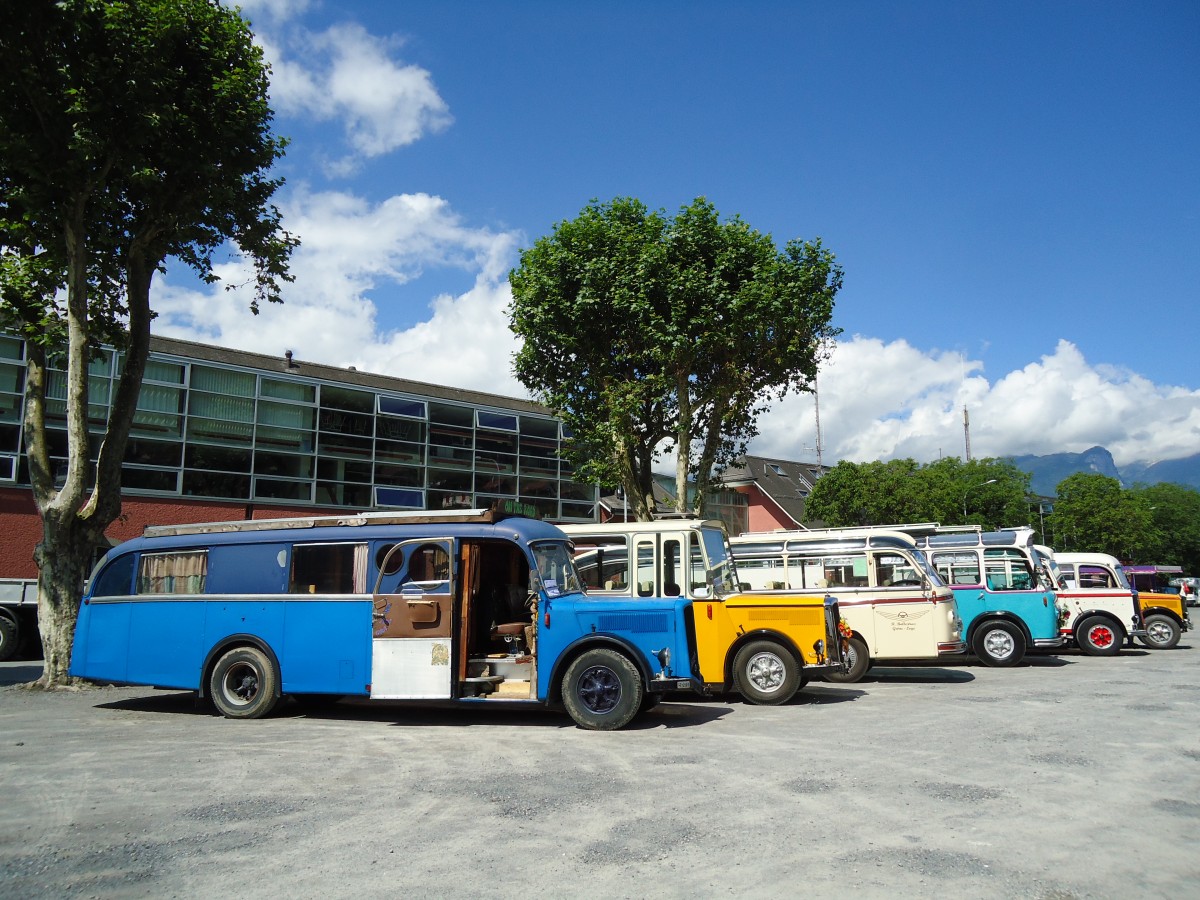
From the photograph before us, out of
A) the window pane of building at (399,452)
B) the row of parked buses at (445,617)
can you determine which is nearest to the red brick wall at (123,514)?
the window pane of building at (399,452)

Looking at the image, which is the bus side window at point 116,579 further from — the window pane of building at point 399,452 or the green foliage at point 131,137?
the window pane of building at point 399,452

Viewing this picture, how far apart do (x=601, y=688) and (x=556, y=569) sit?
1.65 m

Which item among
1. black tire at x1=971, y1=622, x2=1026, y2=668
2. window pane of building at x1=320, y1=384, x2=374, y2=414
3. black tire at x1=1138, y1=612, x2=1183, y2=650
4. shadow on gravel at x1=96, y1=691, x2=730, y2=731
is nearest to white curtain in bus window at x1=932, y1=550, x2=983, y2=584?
black tire at x1=971, y1=622, x2=1026, y2=668

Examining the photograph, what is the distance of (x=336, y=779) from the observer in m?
7.38

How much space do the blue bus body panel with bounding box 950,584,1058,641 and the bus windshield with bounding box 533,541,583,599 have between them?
9792 millimetres

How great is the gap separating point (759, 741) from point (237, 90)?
41.0 ft

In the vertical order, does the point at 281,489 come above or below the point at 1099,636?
above

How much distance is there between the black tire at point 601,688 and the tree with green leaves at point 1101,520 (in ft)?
192

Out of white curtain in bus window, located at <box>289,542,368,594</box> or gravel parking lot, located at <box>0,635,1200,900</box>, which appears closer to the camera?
gravel parking lot, located at <box>0,635,1200,900</box>

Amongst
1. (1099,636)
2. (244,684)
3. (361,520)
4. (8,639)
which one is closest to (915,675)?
(1099,636)

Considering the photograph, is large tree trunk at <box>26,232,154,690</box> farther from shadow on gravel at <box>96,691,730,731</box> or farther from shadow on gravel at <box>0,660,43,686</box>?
shadow on gravel at <box>96,691,730,731</box>

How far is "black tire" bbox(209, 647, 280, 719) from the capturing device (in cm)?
1106

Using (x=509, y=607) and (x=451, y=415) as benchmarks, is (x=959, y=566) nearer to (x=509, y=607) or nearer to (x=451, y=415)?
(x=509, y=607)

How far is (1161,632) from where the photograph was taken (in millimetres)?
22453
